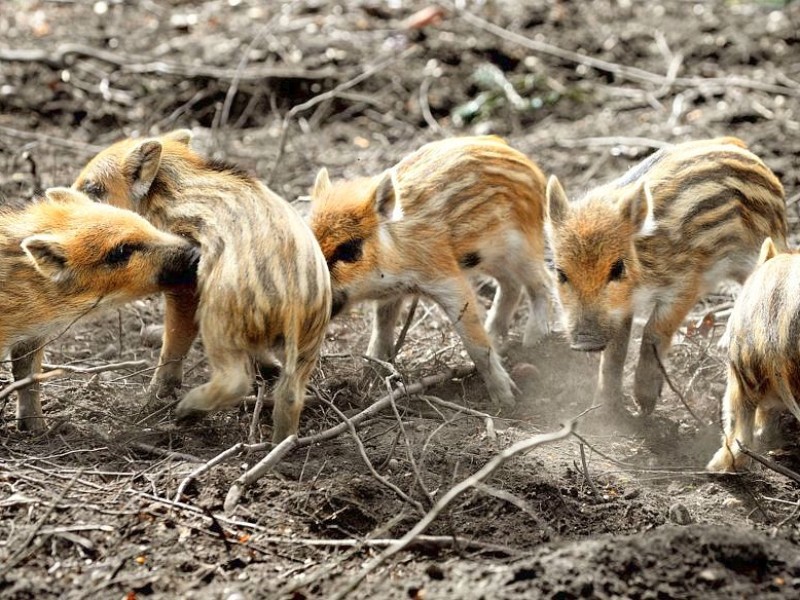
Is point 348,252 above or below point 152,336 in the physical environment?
above

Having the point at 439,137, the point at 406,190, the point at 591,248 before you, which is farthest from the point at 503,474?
the point at 439,137

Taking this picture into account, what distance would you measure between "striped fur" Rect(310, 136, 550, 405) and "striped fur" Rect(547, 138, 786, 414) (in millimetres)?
561

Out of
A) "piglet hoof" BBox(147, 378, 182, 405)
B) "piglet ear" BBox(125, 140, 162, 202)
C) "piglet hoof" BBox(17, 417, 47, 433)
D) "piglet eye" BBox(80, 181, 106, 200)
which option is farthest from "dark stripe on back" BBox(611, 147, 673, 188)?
"piglet hoof" BBox(17, 417, 47, 433)

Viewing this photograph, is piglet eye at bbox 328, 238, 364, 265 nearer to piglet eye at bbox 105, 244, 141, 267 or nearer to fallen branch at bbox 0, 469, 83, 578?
piglet eye at bbox 105, 244, 141, 267

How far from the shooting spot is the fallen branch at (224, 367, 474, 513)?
438cm

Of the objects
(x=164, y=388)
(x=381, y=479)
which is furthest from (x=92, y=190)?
(x=381, y=479)

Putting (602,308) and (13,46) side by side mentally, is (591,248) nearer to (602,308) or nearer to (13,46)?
(602,308)

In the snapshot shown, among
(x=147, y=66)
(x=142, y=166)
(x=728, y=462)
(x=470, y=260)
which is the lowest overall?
(x=728, y=462)

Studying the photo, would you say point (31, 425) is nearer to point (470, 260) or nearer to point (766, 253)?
point (470, 260)

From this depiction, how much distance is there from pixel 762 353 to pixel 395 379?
1.87 metres

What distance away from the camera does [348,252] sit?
18.2 feet

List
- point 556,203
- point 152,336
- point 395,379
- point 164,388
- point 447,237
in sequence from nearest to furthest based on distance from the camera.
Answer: point 164,388
point 395,379
point 556,203
point 447,237
point 152,336

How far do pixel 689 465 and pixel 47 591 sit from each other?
10.0 feet

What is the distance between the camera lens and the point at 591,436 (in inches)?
222
